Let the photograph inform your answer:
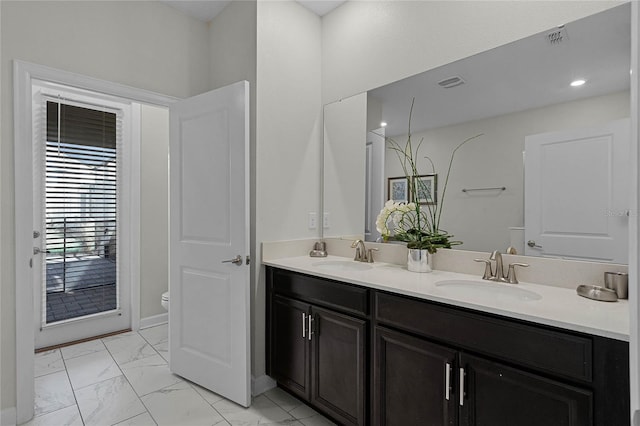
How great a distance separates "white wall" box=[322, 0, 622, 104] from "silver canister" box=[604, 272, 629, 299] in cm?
116

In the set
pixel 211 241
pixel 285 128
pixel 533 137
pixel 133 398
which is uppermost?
pixel 285 128

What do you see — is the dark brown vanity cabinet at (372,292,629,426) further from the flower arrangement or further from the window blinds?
the window blinds

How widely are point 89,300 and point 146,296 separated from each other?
49cm

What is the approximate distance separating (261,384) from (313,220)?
4.02ft

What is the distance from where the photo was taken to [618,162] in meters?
1.45

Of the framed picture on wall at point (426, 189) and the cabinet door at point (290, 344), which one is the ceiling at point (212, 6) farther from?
the cabinet door at point (290, 344)

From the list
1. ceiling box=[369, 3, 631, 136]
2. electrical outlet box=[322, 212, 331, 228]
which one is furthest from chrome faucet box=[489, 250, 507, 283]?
electrical outlet box=[322, 212, 331, 228]

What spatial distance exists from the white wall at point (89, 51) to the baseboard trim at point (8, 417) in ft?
0.10

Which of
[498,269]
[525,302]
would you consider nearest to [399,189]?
[498,269]

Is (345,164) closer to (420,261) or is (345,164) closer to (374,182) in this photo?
(374,182)

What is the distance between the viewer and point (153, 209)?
351 centimetres

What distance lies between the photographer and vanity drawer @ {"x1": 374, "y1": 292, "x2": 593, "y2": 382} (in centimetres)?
110

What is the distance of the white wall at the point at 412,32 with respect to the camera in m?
1.67

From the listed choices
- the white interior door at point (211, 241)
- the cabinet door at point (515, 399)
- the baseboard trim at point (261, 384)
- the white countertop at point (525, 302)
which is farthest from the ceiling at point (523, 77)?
the baseboard trim at point (261, 384)
